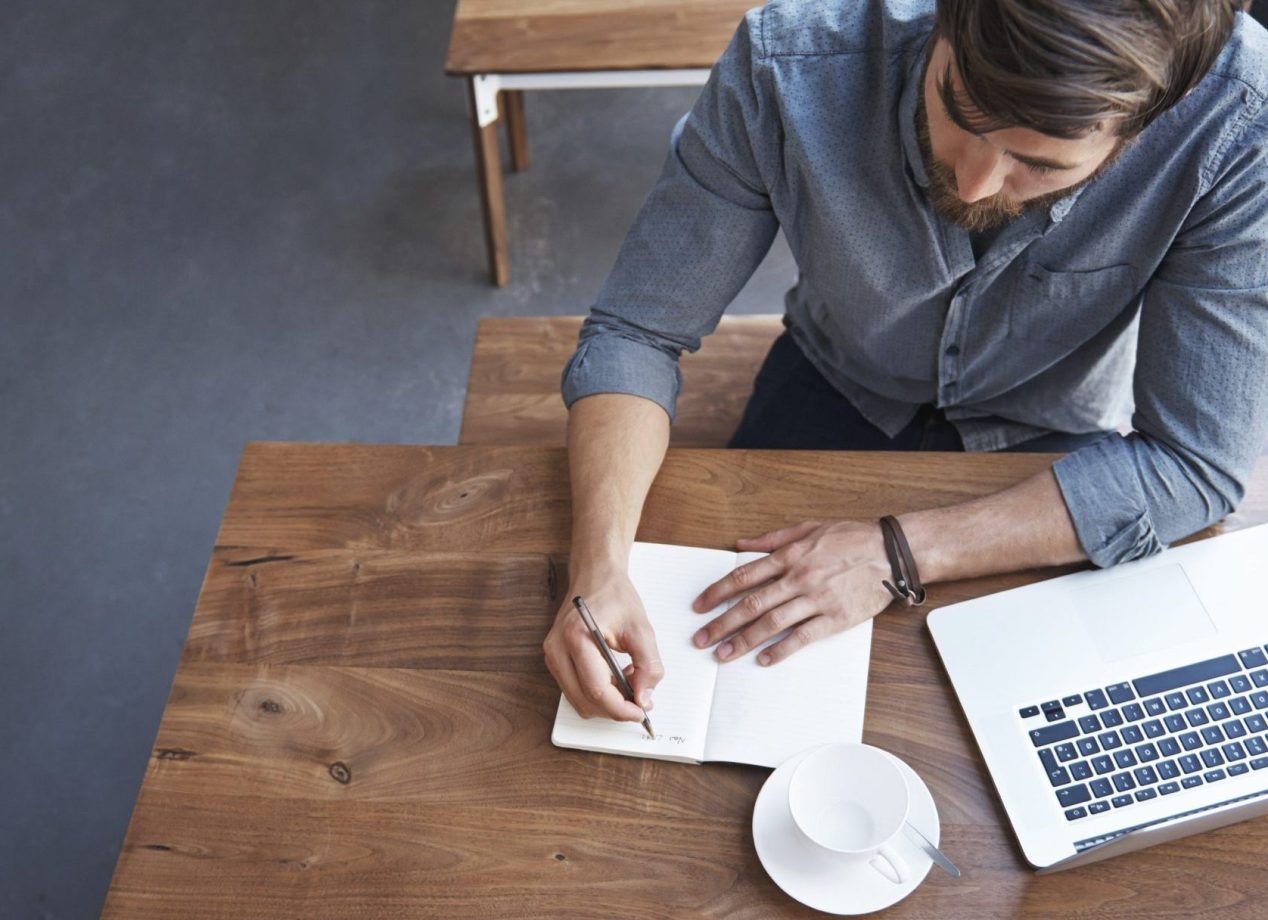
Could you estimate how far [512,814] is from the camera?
98 cm

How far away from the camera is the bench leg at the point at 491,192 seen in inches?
87.8

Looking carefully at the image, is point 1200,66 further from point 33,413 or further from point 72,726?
point 33,413

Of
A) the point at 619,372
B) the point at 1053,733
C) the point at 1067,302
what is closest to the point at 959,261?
the point at 1067,302

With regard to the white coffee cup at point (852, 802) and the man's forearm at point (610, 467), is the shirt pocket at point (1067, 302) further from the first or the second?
the white coffee cup at point (852, 802)

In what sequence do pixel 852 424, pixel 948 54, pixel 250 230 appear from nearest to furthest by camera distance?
pixel 948 54, pixel 852 424, pixel 250 230

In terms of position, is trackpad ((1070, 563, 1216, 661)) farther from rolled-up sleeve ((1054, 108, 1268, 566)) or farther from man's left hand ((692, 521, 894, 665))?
man's left hand ((692, 521, 894, 665))

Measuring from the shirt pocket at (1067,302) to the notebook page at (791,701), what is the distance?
398 millimetres

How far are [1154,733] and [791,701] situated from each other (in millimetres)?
297

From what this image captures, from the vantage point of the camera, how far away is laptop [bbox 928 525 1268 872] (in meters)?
0.96

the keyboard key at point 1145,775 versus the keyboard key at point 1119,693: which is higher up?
the keyboard key at point 1119,693

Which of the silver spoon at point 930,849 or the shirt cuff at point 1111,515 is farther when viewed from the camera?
the shirt cuff at point 1111,515

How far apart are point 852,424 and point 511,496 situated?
1.75ft

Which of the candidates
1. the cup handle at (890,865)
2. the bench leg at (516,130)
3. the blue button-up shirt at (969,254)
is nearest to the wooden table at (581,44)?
the bench leg at (516,130)

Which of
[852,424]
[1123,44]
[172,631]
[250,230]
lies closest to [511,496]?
[852,424]
